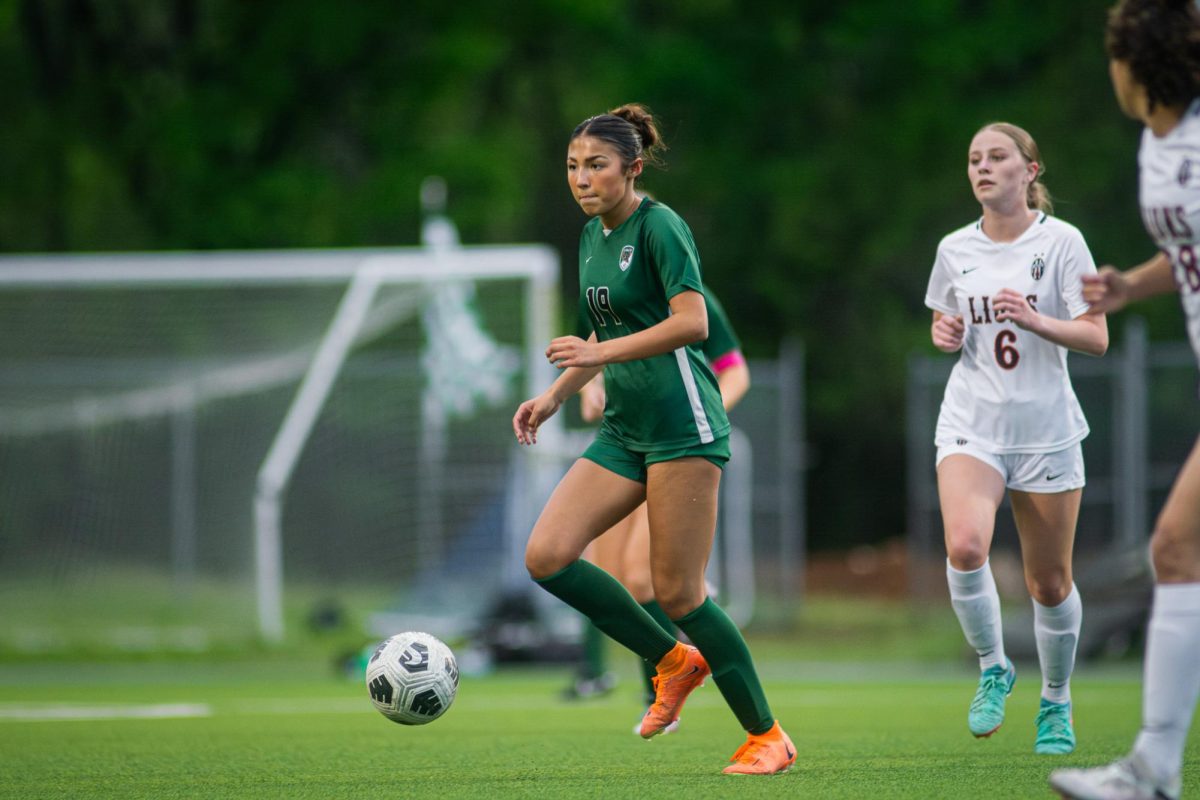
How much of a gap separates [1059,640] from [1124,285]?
2150mm

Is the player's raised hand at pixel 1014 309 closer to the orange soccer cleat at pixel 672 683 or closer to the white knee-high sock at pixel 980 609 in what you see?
the white knee-high sock at pixel 980 609

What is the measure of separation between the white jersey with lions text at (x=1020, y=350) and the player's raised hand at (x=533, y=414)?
160 cm

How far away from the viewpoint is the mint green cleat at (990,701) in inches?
224

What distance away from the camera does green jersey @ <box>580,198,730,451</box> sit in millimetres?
5242

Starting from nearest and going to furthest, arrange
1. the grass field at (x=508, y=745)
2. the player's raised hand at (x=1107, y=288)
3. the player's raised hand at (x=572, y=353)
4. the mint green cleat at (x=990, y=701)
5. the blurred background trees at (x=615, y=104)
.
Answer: the player's raised hand at (x=1107, y=288) → the player's raised hand at (x=572, y=353) → the grass field at (x=508, y=745) → the mint green cleat at (x=990, y=701) → the blurred background trees at (x=615, y=104)

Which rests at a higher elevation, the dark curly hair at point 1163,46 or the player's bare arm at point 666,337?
the dark curly hair at point 1163,46

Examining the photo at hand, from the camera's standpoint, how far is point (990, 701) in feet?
18.9

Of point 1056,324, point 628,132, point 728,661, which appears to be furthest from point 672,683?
point 628,132

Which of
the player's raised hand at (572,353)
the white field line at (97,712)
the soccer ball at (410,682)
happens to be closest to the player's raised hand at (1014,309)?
the player's raised hand at (572,353)

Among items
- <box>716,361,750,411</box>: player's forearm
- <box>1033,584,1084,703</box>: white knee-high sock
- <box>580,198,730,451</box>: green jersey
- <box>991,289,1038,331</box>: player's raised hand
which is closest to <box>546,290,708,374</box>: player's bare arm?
<box>580,198,730,451</box>: green jersey

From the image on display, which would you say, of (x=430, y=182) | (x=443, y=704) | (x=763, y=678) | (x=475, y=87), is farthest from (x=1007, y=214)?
(x=475, y=87)

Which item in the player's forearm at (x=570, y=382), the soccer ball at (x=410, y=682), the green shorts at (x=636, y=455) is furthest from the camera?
the soccer ball at (x=410, y=682)

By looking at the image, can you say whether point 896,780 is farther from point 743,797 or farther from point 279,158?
point 279,158

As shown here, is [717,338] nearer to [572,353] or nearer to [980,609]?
[980,609]
